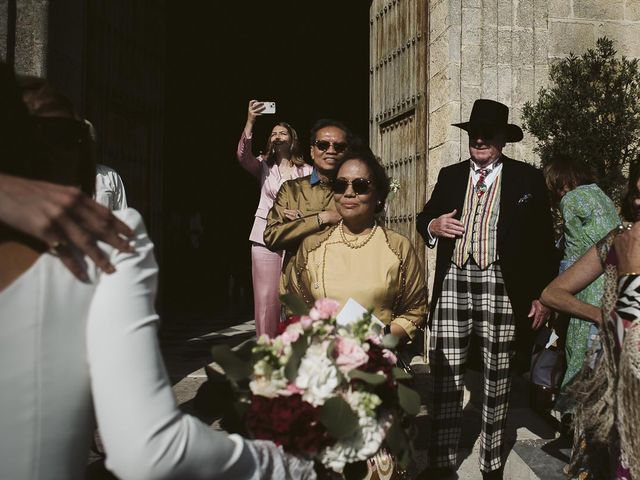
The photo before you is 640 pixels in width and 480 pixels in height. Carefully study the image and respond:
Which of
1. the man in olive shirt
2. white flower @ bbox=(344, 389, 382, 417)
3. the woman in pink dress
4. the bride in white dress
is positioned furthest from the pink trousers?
the bride in white dress

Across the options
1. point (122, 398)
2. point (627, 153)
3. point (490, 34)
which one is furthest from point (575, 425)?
point (490, 34)

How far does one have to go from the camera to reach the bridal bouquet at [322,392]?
64.0 inches

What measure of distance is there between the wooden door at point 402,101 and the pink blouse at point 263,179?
1.91 metres

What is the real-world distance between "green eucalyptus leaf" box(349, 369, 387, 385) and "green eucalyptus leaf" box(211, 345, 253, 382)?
0.24 m

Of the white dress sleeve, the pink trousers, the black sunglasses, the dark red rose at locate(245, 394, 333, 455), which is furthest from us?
the pink trousers

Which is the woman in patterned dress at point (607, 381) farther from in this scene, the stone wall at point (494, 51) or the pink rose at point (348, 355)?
the stone wall at point (494, 51)

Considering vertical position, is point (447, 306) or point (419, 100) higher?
point (419, 100)

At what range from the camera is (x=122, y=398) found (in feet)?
3.72

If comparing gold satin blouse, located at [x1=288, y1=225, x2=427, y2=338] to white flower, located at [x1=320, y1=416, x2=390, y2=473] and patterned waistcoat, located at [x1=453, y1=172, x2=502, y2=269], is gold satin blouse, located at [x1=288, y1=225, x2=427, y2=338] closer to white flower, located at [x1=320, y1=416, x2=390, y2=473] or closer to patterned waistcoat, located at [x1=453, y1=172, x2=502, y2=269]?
patterned waistcoat, located at [x1=453, y1=172, x2=502, y2=269]

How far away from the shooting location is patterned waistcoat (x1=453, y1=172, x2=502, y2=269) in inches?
163

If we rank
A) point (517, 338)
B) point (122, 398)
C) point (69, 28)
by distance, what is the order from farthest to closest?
point (69, 28), point (517, 338), point (122, 398)

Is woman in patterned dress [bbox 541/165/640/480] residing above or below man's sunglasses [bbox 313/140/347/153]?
below

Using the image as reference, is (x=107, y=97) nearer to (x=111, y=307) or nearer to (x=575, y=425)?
(x=575, y=425)

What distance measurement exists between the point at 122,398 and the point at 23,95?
612mm
